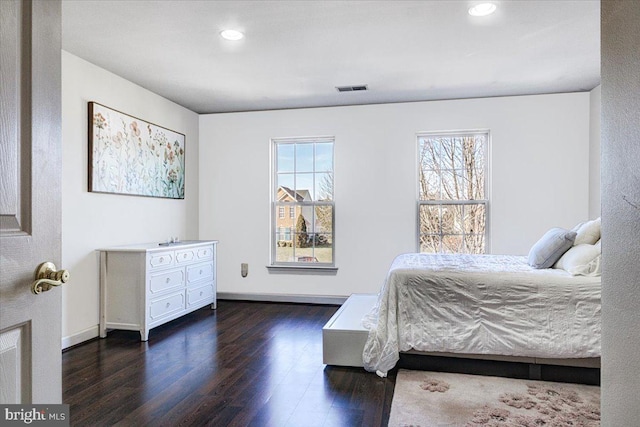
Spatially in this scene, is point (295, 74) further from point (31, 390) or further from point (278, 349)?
point (31, 390)

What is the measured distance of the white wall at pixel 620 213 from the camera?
825 mm

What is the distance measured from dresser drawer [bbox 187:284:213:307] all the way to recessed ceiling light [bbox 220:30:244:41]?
2544 mm

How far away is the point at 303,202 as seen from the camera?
5.32 meters

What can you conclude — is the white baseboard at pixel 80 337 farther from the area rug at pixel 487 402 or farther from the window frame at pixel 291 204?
the area rug at pixel 487 402

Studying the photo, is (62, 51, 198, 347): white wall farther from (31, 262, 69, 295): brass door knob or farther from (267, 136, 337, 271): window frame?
(31, 262, 69, 295): brass door knob

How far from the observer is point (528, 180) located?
15.2 feet

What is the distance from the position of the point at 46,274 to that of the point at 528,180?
4.78 meters

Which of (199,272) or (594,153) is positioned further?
(199,272)

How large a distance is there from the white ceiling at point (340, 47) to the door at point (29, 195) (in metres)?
1.95

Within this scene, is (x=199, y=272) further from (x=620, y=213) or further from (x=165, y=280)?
(x=620, y=213)

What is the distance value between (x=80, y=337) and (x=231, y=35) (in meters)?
2.81

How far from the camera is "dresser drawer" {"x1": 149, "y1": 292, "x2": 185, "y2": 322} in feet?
12.2

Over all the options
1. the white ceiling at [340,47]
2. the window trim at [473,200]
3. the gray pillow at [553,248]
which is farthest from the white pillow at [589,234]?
the window trim at [473,200]

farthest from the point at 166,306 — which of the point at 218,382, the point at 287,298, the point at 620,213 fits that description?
the point at 620,213
